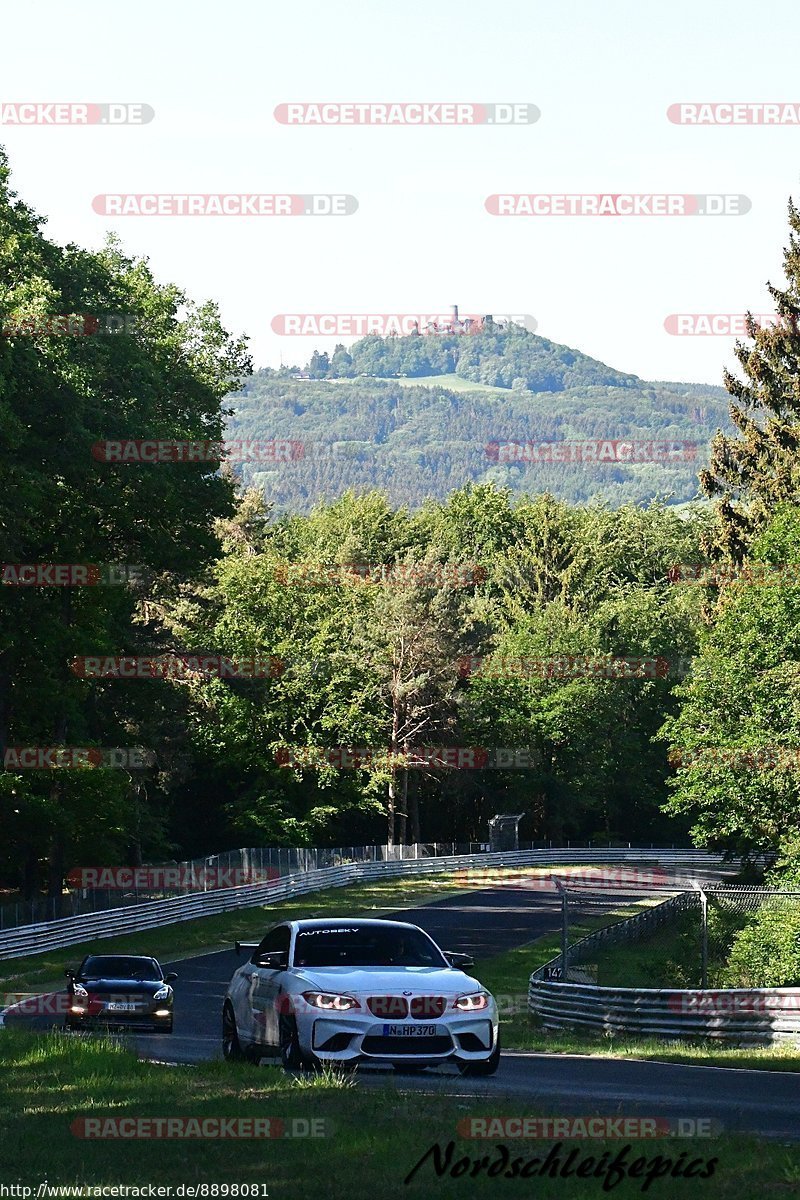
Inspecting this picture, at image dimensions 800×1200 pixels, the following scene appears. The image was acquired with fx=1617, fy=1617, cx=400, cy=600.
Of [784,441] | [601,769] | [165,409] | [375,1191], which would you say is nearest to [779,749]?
[784,441]

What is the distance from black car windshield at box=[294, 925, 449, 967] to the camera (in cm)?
1491

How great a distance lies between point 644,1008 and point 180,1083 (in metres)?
12.4

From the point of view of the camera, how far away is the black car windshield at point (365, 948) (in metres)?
14.9

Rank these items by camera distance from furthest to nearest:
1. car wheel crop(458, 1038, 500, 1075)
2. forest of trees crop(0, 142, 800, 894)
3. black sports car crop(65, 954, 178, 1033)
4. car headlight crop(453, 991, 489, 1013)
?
forest of trees crop(0, 142, 800, 894), black sports car crop(65, 954, 178, 1033), car wheel crop(458, 1038, 500, 1075), car headlight crop(453, 991, 489, 1013)

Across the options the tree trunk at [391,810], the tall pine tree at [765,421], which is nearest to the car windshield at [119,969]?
the tall pine tree at [765,421]

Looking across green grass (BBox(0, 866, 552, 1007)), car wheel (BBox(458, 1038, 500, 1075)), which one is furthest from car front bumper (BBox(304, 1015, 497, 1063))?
green grass (BBox(0, 866, 552, 1007))

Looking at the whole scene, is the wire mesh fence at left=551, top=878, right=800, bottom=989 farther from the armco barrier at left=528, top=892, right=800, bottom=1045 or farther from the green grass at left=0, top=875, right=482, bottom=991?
the green grass at left=0, top=875, right=482, bottom=991

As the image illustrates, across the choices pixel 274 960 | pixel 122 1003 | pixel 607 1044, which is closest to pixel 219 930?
pixel 122 1003

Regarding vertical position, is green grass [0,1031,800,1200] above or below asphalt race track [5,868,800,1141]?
above

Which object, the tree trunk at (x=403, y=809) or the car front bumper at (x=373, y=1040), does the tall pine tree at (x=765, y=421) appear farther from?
the car front bumper at (x=373, y=1040)

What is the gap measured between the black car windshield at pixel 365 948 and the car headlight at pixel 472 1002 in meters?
0.81

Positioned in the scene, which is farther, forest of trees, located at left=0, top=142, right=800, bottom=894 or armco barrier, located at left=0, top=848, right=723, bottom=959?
forest of trees, located at left=0, top=142, right=800, bottom=894

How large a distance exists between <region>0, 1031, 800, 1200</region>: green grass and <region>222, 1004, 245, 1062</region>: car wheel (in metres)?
2.71

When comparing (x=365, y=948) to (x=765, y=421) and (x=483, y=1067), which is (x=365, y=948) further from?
(x=765, y=421)
